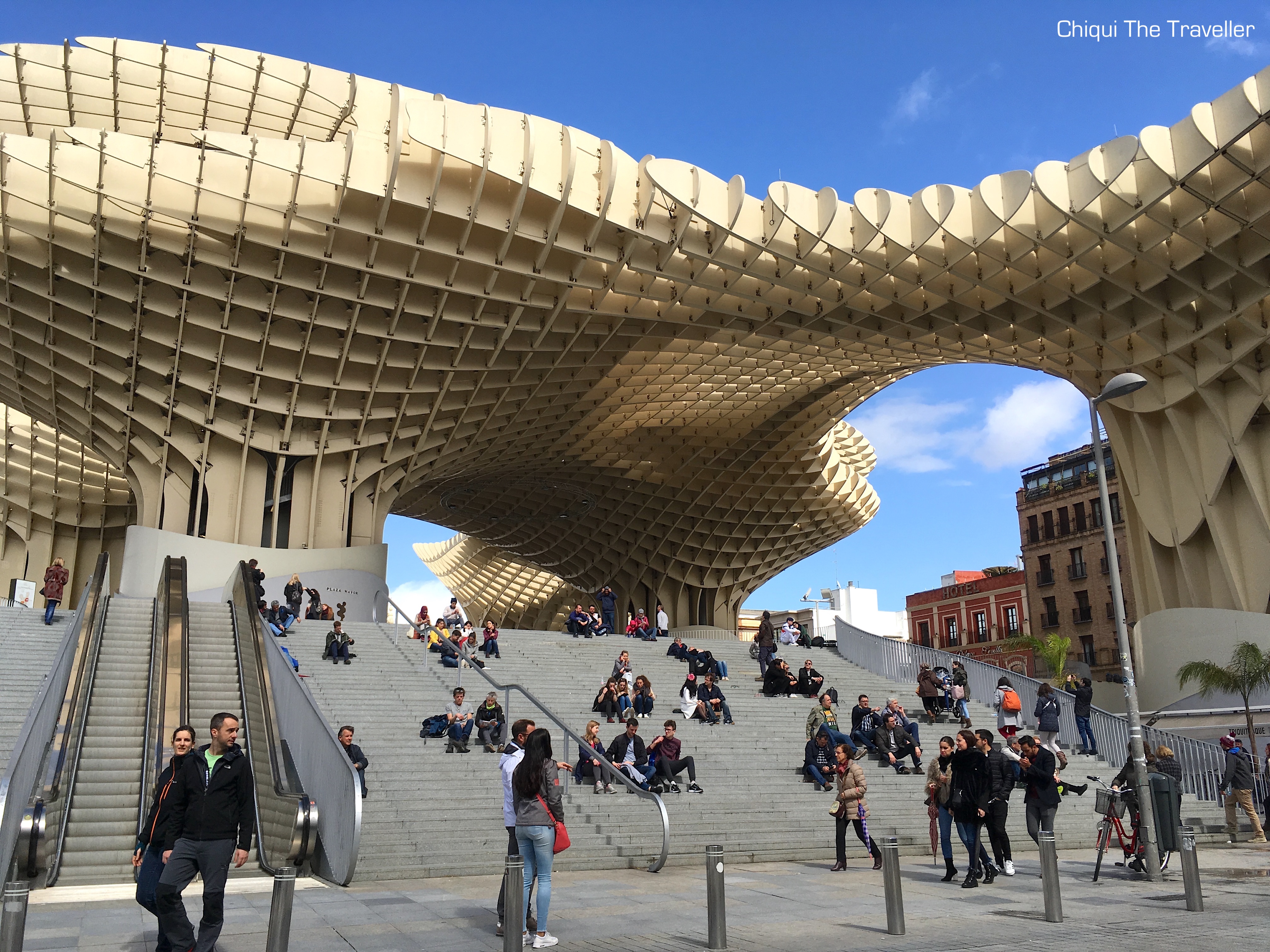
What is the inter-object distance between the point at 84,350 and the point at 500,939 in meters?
25.7

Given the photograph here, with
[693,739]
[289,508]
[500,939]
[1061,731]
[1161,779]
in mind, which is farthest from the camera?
[289,508]

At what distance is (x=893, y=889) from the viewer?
7.71 meters

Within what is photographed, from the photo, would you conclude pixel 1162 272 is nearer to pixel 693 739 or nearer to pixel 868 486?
pixel 693 739

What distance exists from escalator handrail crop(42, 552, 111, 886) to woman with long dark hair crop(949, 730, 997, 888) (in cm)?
881

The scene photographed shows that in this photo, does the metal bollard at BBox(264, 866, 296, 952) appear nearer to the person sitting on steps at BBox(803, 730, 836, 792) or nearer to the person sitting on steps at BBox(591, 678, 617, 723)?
the person sitting on steps at BBox(803, 730, 836, 792)

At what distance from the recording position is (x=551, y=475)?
152ft

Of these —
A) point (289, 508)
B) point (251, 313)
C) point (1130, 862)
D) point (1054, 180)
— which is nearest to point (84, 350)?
point (251, 313)

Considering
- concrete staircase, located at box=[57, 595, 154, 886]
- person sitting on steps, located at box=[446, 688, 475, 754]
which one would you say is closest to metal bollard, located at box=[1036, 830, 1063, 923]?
A: person sitting on steps, located at box=[446, 688, 475, 754]

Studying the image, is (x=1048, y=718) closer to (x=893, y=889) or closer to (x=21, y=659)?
(x=893, y=889)

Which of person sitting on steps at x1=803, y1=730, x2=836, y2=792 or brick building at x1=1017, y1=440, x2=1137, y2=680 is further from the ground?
brick building at x1=1017, y1=440, x2=1137, y2=680

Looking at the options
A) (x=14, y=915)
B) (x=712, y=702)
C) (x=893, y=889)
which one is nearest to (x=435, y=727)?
(x=712, y=702)

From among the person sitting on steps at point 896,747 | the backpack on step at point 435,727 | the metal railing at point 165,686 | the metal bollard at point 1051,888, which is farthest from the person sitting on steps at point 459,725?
the metal bollard at point 1051,888

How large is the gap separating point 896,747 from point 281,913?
12.9 m

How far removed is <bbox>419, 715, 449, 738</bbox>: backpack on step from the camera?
50.5 ft
